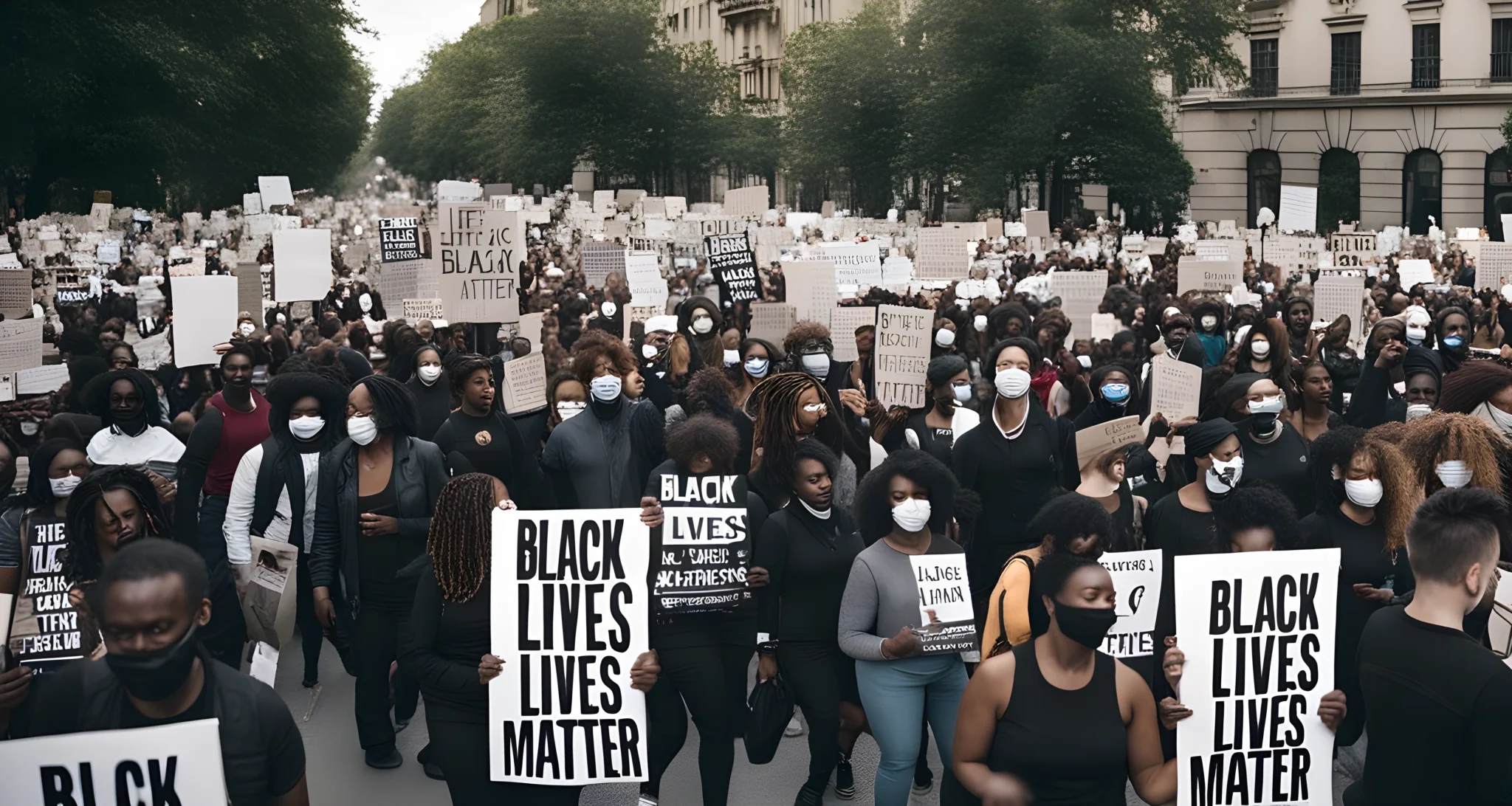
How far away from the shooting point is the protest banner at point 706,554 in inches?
248

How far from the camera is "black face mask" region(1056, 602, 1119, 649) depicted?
15.0 feet

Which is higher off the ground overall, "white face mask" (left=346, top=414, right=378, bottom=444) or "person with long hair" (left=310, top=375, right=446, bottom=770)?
"white face mask" (left=346, top=414, right=378, bottom=444)

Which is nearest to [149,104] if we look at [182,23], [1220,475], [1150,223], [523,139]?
[182,23]

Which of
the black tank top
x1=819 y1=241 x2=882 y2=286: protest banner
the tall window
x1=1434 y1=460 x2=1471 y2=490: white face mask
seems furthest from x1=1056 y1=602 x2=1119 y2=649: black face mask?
the tall window

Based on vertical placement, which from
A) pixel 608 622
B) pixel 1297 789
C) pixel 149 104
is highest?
pixel 149 104

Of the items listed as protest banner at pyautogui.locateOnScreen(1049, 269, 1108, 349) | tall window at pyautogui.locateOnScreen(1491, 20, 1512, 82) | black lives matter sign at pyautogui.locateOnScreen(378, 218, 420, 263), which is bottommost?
protest banner at pyautogui.locateOnScreen(1049, 269, 1108, 349)

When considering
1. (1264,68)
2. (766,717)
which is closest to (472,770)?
(766,717)

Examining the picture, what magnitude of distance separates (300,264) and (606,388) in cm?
783

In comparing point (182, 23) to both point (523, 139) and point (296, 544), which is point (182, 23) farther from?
point (296, 544)

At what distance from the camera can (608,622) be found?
18.2 feet

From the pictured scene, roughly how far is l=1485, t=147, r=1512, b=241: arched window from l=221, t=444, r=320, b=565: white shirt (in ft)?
141

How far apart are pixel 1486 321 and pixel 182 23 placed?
1300 inches

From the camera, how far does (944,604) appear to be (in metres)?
5.91

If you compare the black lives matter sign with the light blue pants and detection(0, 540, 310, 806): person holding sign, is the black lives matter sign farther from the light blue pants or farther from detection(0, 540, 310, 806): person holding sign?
detection(0, 540, 310, 806): person holding sign
